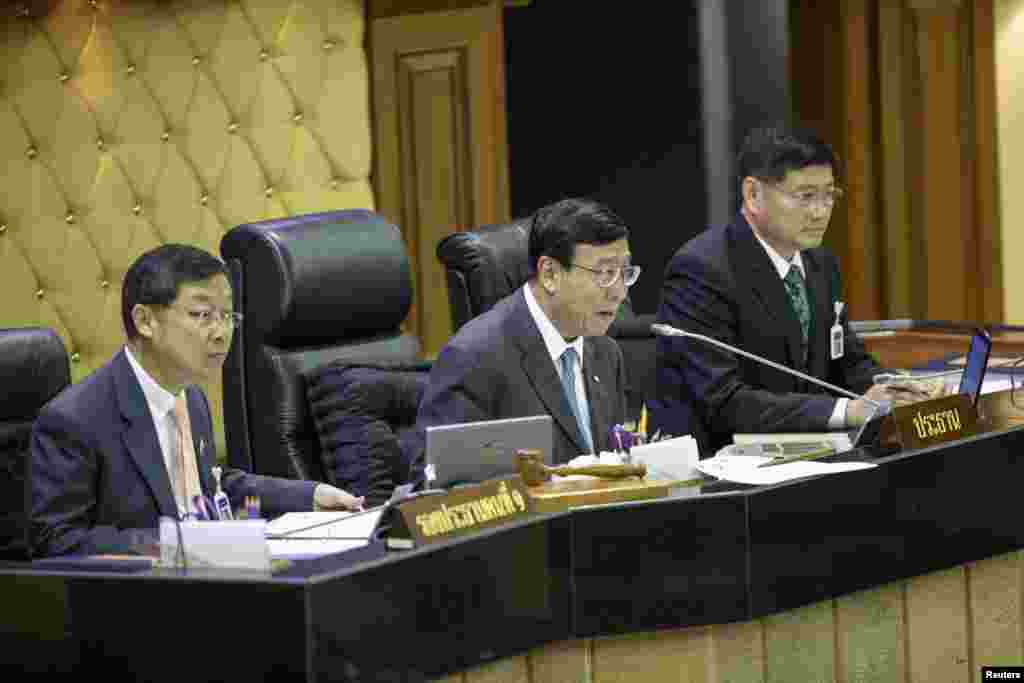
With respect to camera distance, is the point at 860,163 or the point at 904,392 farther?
the point at 860,163

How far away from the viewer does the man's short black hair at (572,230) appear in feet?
11.2

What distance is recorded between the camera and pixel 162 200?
4.91m

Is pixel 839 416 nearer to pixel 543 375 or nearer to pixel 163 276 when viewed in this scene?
pixel 543 375

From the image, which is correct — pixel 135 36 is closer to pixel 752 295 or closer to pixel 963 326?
pixel 752 295

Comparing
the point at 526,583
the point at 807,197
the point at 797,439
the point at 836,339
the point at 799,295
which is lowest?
the point at 526,583

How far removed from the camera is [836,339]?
13.6 feet

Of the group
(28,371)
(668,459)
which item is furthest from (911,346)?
(28,371)

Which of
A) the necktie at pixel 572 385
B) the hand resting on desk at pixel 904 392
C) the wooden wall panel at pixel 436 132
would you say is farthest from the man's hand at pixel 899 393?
the wooden wall panel at pixel 436 132

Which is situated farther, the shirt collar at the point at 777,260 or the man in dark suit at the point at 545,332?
the shirt collar at the point at 777,260

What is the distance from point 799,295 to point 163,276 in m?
1.61

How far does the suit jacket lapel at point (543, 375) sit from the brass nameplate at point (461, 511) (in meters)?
0.63

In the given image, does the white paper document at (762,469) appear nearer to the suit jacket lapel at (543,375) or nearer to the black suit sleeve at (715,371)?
the suit jacket lapel at (543,375)

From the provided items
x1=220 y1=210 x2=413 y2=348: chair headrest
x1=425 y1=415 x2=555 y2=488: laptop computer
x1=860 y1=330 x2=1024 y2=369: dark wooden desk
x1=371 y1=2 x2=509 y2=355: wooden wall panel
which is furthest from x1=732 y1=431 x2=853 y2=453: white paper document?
x1=371 y1=2 x2=509 y2=355: wooden wall panel

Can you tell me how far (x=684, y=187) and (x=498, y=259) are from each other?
4.91 ft
